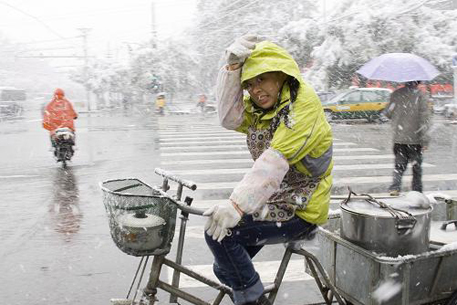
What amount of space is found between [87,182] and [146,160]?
103 inches

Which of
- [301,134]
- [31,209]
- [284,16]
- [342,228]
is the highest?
[284,16]

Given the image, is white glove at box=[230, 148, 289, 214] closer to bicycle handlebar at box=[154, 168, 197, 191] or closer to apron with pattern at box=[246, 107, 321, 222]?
apron with pattern at box=[246, 107, 321, 222]

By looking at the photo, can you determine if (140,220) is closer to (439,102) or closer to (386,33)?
(386,33)

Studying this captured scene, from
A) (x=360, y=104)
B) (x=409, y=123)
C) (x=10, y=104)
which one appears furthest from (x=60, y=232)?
(x=10, y=104)

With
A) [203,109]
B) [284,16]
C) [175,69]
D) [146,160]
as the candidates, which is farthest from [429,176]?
[284,16]

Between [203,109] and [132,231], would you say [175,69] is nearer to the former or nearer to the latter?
[203,109]

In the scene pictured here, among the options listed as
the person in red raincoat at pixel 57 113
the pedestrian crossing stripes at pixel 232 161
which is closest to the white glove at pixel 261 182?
the pedestrian crossing stripes at pixel 232 161

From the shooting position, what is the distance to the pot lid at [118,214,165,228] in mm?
2385

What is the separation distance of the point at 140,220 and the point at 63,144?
9344 millimetres

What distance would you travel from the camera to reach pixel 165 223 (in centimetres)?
248

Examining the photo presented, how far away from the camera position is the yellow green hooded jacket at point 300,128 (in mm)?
2238

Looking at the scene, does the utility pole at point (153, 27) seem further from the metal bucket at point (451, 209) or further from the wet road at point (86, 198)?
the metal bucket at point (451, 209)

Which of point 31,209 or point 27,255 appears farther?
point 31,209

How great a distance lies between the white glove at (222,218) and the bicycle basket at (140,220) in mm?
422
